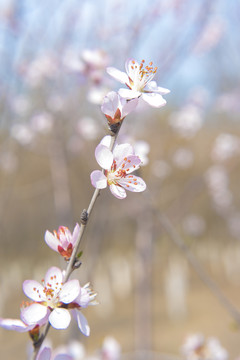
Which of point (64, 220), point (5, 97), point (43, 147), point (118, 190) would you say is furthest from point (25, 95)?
point (118, 190)

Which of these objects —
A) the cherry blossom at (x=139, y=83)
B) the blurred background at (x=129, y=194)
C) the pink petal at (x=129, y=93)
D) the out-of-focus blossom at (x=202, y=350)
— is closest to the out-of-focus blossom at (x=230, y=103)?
the blurred background at (x=129, y=194)

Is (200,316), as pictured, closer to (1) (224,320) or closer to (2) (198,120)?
(1) (224,320)

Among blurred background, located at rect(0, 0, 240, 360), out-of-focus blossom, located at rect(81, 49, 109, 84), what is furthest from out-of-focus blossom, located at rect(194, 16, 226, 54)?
out-of-focus blossom, located at rect(81, 49, 109, 84)

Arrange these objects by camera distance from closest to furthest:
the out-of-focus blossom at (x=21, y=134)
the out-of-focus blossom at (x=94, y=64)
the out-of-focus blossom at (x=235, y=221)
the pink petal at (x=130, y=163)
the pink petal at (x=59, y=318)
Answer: the pink petal at (x=59, y=318), the pink petal at (x=130, y=163), the out-of-focus blossom at (x=94, y=64), the out-of-focus blossom at (x=21, y=134), the out-of-focus blossom at (x=235, y=221)

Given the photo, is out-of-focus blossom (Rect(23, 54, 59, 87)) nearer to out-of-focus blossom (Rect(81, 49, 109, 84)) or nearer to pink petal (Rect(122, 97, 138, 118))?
out-of-focus blossom (Rect(81, 49, 109, 84))

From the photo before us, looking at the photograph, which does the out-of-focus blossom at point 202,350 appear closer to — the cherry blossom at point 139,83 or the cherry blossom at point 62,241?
the cherry blossom at point 62,241

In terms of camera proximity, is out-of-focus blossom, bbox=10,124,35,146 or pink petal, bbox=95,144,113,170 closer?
pink petal, bbox=95,144,113,170

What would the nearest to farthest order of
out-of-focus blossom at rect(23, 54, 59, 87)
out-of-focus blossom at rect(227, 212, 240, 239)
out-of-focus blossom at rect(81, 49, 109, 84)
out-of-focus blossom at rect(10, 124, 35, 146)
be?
out-of-focus blossom at rect(81, 49, 109, 84) → out-of-focus blossom at rect(10, 124, 35, 146) → out-of-focus blossom at rect(23, 54, 59, 87) → out-of-focus blossom at rect(227, 212, 240, 239)
